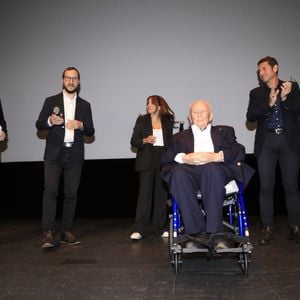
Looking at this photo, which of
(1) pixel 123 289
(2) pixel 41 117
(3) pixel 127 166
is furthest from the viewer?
(3) pixel 127 166

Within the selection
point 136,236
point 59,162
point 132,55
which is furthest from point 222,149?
point 132,55

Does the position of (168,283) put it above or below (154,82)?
below

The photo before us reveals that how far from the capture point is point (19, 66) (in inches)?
185

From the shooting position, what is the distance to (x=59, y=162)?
3332mm

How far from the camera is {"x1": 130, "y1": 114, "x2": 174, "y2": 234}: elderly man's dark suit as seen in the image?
363cm

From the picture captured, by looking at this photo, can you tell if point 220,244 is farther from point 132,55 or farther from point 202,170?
point 132,55

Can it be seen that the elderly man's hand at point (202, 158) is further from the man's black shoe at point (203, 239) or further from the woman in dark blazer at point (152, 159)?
the woman in dark blazer at point (152, 159)

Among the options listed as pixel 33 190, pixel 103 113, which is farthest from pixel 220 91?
pixel 33 190

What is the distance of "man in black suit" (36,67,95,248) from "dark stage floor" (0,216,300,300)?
238 millimetres

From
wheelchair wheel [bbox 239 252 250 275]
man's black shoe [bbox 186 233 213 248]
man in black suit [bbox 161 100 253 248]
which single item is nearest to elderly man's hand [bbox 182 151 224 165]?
man in black suit [bbox 161 100 253 248]

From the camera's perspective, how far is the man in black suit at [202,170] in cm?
244

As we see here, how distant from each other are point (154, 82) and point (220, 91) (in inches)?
27.7

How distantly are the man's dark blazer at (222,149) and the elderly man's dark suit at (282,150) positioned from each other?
0.46 metres

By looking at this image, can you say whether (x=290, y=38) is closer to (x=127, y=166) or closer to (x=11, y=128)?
(x=127, y=166)
